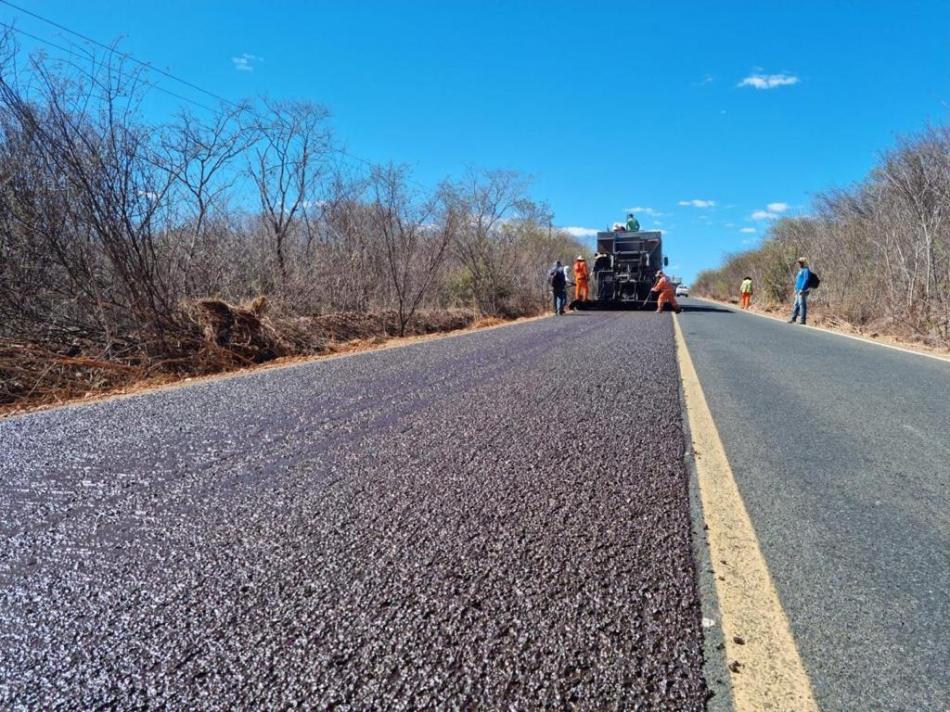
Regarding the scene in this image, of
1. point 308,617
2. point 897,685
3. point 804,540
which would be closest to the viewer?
point 897,685

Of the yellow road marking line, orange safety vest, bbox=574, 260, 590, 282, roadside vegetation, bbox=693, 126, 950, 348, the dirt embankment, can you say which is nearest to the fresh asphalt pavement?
the yellow road marking line

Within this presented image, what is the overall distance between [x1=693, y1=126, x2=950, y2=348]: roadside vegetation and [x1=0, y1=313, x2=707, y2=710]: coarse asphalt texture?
36.2 ft

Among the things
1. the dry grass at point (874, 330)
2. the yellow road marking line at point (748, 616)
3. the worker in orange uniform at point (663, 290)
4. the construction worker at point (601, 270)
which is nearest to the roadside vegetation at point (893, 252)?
the dry grass at point (874, 330)

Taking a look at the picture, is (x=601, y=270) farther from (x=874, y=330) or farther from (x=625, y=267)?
(x=874, y=330)

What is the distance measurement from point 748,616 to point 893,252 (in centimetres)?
1502

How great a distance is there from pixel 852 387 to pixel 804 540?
3734 mm

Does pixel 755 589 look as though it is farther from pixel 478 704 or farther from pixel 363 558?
pixel 363 558

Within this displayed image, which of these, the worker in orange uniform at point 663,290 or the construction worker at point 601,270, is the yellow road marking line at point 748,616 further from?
the construction worker at point 601,270

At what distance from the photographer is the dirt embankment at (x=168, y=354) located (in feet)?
16.7

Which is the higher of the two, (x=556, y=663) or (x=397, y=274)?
(x=397, y=274)

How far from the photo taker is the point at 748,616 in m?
1.24

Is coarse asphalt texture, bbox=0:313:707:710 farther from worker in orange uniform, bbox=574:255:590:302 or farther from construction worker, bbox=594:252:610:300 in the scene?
construction worker, bbox=594:252:610:300

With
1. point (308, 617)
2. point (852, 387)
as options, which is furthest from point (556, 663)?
point (852, 387)

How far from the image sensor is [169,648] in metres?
1.10
